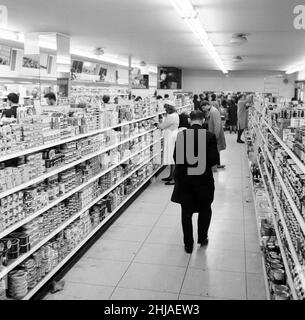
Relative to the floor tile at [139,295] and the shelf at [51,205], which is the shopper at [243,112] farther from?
the floor tile at [139,295]

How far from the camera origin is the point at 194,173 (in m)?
5.08

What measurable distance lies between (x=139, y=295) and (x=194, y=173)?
1664mm

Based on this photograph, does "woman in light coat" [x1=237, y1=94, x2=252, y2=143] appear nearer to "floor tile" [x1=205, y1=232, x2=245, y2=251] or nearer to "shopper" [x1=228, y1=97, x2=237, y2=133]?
"shopper" [x1=228, y1=97, x2=237, y2=133]

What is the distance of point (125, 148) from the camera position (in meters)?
7.15

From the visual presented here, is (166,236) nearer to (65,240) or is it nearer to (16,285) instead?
(65,240)

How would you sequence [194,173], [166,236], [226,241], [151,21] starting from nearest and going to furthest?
1. [194,173]
2. [226,241]
3. [166,236]
4. [151,21]

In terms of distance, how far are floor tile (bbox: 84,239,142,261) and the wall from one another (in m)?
20.1

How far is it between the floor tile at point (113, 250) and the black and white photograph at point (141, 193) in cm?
3

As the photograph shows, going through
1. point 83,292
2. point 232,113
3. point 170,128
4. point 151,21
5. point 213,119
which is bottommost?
point 83,292

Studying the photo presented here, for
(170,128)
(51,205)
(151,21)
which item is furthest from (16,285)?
(170,128)

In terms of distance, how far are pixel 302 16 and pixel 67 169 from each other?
192 inches

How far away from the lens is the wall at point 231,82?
24.7m

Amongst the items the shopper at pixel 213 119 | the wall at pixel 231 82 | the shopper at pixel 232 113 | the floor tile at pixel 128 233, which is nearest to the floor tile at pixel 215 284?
the floor tile at pixel 128 233
